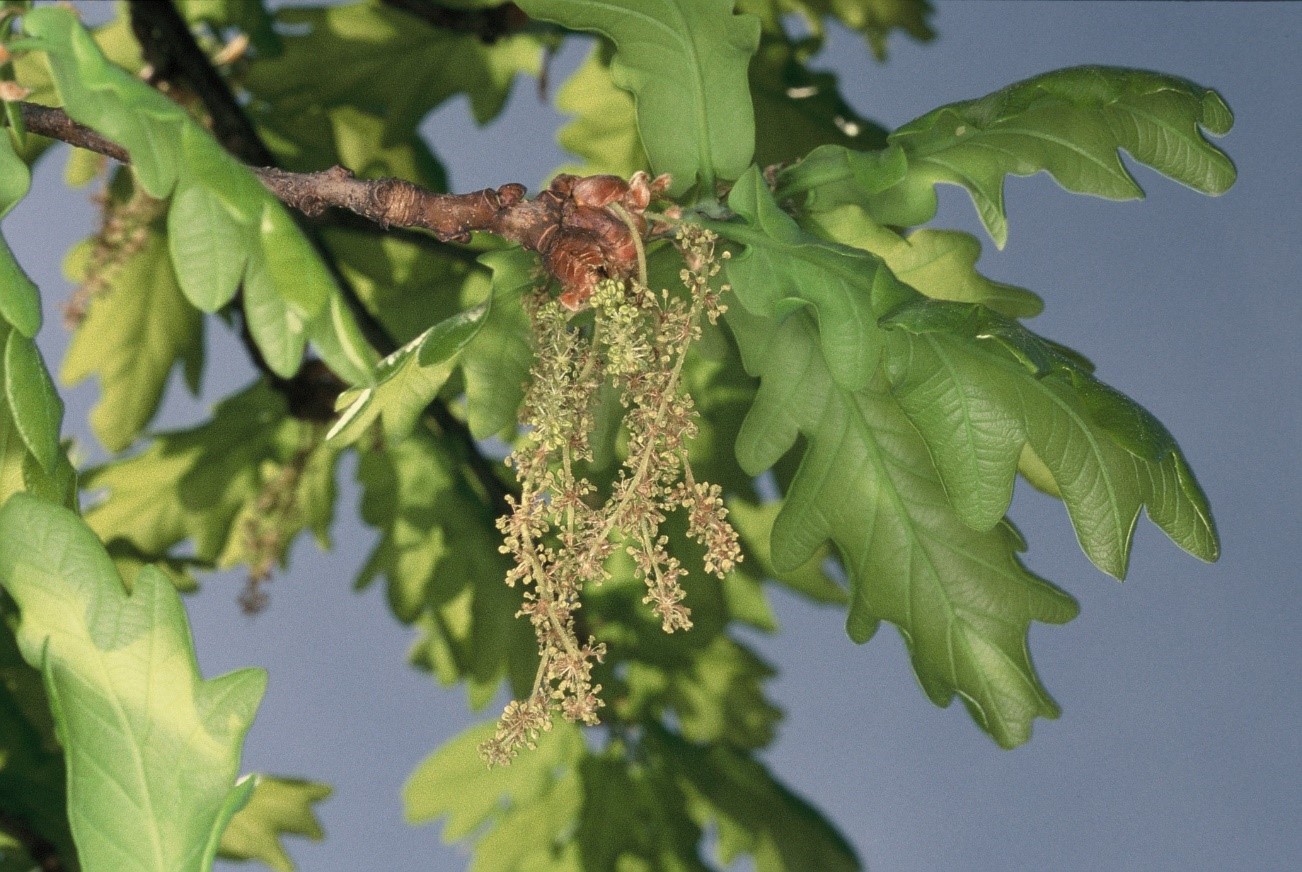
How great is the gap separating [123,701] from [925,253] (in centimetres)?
74

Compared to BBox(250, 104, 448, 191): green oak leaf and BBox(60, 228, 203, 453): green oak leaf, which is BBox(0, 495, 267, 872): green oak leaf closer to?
BBox(250, 104, 448, 191): green oak leaf

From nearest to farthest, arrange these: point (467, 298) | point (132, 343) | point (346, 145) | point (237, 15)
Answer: point (237, 15) < point (467, 298) < point (132, 343) < point (346, 145)

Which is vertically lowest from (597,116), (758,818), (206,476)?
(758,818)

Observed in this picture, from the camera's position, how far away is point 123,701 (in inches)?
36.2

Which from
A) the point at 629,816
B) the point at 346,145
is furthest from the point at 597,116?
the point at 629,816

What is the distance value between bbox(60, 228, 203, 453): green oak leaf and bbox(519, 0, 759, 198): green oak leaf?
56.9 inches

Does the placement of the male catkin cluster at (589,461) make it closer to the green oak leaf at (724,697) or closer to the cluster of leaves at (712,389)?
the cluster of leaves at (712,389)

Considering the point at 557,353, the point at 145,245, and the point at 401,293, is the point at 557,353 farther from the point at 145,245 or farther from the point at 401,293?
the point at 145,245

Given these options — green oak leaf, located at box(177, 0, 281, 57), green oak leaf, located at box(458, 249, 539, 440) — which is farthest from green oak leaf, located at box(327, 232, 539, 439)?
green oak leaf, located at box(177, 0, 281, 57)

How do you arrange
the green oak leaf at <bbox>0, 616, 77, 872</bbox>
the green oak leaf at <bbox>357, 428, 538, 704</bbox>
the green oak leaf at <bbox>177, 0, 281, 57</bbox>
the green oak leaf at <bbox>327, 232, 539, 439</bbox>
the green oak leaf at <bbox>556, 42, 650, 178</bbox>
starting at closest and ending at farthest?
the green oak leaf at <bbox>327, 232, 539, 439</bbox> < the green oak leaf at <bbox>0, 616, 77, 872</bbox> < the green oak leaf at <bbox>177, 0, 281, 57</bbox> < the green oak leaf at <bbox>357, 428, 538, 704</bbox> < the green oak leaf at <bbox>556, 42, 650, 178</bbox>

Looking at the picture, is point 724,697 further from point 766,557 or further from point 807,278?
point 807,278

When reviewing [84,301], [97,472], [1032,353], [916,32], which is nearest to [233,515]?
[97,472]

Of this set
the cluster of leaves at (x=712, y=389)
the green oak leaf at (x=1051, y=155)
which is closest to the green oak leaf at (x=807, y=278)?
the cluster of leaves at (x=712, y=389)

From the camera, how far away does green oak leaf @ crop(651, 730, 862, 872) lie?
2459 millimetres
